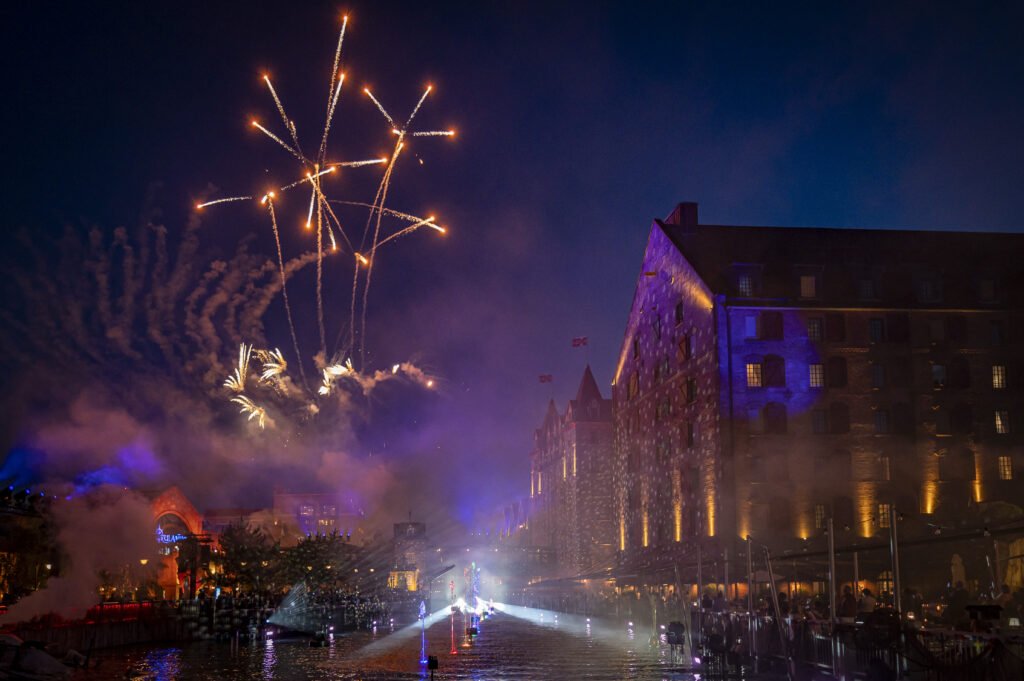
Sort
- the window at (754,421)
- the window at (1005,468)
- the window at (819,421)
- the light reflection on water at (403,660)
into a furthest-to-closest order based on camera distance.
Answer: the window at (819,421) < the window at (754,421) < the window at (1005,468) < the light reflection on water at (403,660)

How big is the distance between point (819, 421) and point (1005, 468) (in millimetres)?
9819

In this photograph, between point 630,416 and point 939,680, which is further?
point 630,416

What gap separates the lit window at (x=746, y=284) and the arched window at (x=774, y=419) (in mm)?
6383

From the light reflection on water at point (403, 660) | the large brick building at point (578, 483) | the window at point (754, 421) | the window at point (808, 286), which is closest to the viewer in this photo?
the light reflection on water at point (403, 660)

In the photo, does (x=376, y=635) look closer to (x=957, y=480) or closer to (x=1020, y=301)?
(x=957, y=480)

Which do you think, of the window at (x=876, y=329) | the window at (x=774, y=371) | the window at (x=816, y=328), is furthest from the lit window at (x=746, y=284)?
the window at (x=876, y=329)

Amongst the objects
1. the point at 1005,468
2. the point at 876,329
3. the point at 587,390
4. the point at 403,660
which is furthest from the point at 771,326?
the point at 587,390

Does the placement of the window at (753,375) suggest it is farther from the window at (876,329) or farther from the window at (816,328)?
the window at (876,329)

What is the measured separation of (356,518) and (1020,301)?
5148 inches

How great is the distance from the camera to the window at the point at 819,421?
181ft

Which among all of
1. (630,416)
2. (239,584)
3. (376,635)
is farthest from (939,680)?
(239,584)

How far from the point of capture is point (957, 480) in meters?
53.7

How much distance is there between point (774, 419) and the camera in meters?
54.8

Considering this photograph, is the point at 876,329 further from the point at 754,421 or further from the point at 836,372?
the point at 754,421
